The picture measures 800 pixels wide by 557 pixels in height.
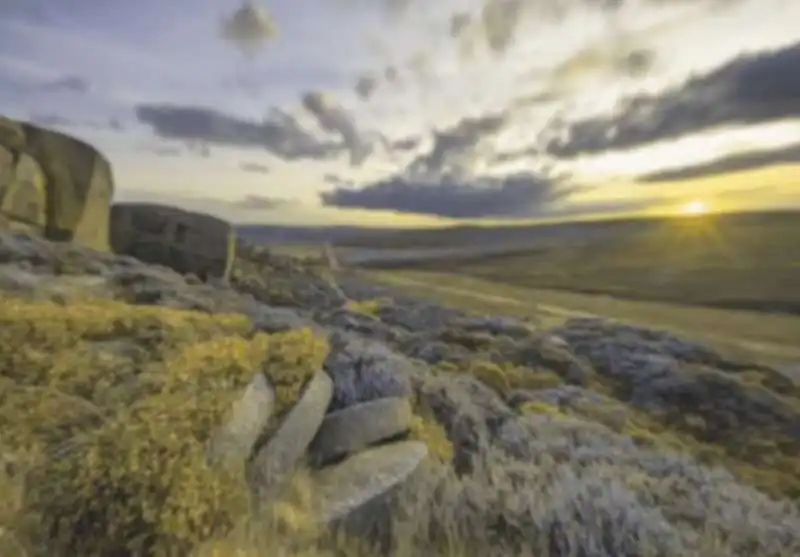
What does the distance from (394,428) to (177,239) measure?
7502 millimetres

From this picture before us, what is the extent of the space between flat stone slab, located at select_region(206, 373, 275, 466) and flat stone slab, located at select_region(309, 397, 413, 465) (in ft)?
1.24

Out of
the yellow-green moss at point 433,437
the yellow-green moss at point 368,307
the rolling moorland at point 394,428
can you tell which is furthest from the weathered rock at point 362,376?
the yellow-green moss at point 368,307

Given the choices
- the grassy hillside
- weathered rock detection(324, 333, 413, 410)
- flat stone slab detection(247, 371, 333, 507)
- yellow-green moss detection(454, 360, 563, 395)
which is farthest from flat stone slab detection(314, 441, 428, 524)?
the grassy hillside

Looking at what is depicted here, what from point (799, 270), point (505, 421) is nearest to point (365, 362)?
point (505, 421)

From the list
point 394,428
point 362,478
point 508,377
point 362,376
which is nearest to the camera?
point 362,478

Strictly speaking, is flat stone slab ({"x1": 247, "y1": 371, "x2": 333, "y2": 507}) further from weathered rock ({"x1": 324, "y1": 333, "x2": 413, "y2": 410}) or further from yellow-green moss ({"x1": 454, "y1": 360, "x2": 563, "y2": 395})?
yellow-green moss ({"x1": 454, "y1": 360, "x2": 563, "y2": 395})

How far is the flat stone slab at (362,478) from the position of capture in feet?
11.4

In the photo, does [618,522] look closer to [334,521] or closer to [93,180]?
[334,521]

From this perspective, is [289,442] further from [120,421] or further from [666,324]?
[666,324]

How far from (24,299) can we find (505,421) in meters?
4.44

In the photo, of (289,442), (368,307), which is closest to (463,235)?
(368,307)

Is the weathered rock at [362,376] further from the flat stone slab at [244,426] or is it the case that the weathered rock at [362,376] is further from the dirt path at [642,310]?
the dirt path at [642,310]

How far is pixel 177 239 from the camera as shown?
10859 millimetres

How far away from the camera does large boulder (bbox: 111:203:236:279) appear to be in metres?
10.8
